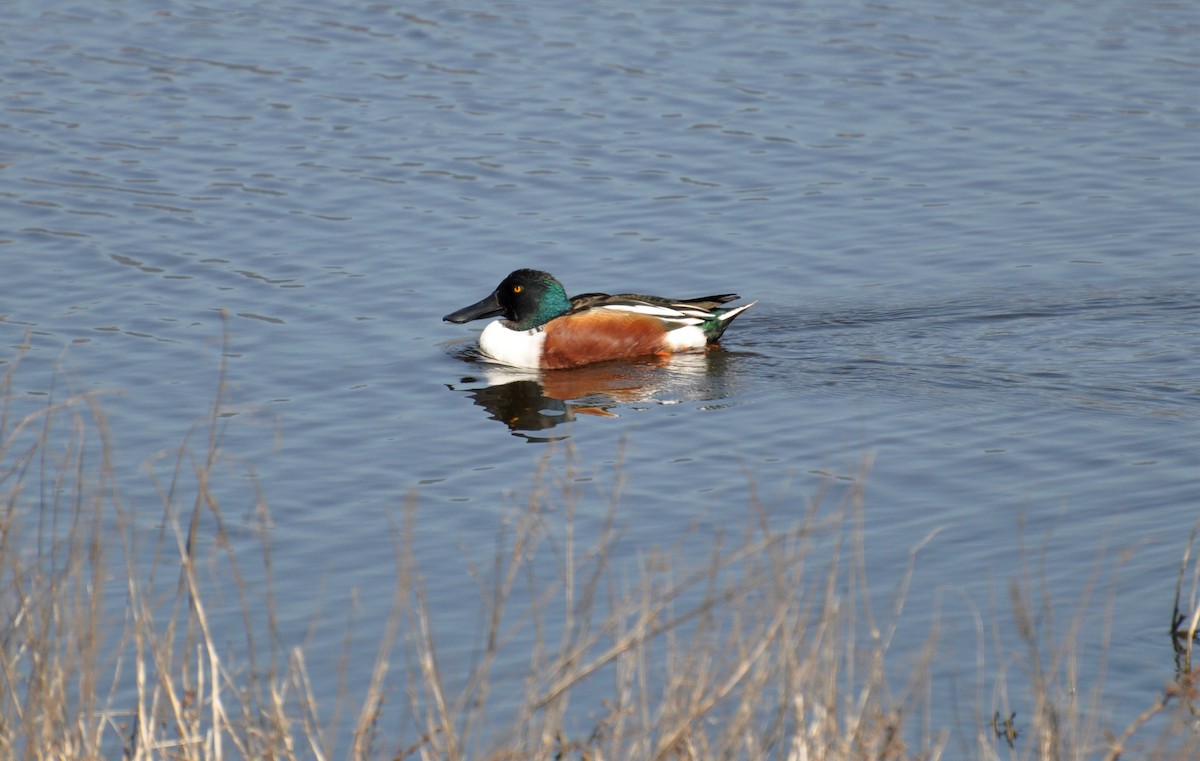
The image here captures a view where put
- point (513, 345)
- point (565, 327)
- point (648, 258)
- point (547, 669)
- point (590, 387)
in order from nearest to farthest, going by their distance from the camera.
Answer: point (547, 669) < point (590, 387) < point (565, 327) < point (513, 345) < point (648, 258)

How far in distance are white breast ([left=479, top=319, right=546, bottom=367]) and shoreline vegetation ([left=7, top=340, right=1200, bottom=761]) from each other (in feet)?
11.6

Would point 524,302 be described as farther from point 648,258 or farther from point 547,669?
point 547,669

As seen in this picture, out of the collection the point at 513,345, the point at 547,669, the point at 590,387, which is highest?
the point at 513,345

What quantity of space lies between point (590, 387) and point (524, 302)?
91cm

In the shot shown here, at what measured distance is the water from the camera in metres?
7.69

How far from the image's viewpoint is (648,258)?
40.3 ft

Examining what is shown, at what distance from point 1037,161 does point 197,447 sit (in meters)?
8.20

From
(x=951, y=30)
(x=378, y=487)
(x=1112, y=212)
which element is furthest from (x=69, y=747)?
(x=951, y=30)

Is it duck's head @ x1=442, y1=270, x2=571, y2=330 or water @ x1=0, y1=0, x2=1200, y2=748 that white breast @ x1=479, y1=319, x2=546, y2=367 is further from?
water @ x1=0, y1=0, x2=1200, y2=748

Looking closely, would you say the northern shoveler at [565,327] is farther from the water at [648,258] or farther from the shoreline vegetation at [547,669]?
the shoreline vegetation at [547,669]

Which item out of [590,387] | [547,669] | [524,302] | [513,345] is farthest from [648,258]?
[547,669]

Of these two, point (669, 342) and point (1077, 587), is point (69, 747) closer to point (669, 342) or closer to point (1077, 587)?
point (1077, 587)

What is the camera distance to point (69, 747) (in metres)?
4.48

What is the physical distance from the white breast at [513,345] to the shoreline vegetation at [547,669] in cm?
353
